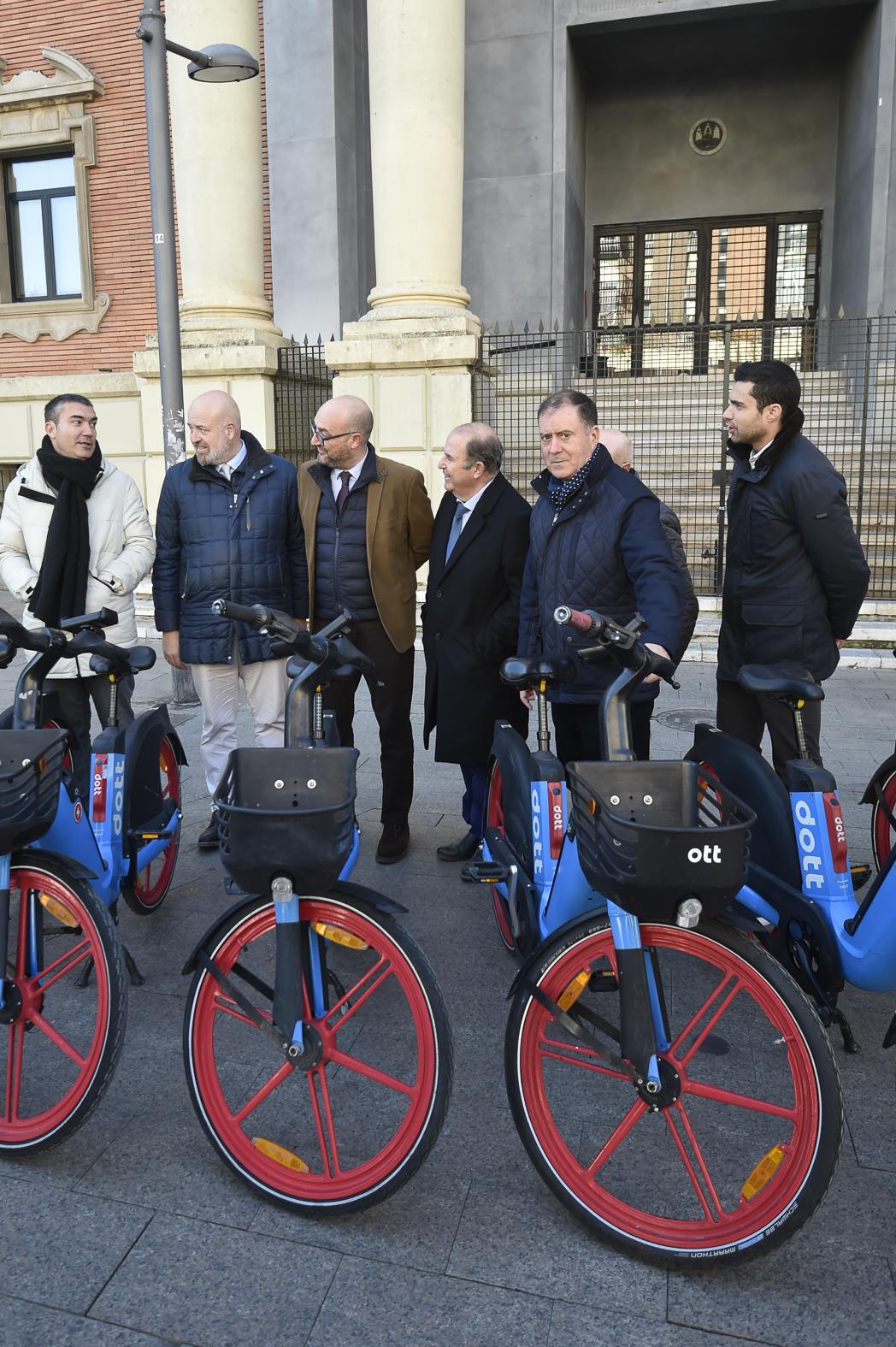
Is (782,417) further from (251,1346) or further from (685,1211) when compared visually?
(251,1346)

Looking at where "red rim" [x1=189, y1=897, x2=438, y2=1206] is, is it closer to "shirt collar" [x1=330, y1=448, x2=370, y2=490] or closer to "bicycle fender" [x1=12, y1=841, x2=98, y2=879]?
"bicycle fender" [x1=12, y1=841, x2=98, y2=879]

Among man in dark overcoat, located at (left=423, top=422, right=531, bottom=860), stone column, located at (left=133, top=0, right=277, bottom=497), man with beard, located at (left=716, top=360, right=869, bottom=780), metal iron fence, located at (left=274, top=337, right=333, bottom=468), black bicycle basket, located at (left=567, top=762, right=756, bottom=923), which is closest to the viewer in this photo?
black bicycle basket, located at (left=567, top=762, right=756, bottom=923)

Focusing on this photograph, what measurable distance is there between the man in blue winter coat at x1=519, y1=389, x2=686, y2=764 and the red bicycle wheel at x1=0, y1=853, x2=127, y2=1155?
165cm

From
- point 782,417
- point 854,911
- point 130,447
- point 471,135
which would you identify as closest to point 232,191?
point 130,447

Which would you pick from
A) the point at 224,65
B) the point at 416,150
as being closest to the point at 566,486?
the point at 224,65

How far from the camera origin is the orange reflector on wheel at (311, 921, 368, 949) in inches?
97.0

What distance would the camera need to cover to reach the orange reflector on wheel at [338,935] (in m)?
2.46

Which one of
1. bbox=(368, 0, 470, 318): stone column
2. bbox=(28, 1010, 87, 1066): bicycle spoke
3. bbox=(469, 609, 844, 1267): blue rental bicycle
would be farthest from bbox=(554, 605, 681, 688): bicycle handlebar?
bbox=(368, 0, 470, 318): stone column

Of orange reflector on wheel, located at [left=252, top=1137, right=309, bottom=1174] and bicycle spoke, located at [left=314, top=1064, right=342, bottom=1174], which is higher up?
bicycle spoke, located at [left=314, top=1064, right=342, bottom=1174]

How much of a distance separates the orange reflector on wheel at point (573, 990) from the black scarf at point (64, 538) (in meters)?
2.90

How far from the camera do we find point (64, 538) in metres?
4.40

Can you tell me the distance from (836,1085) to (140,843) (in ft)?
8.41

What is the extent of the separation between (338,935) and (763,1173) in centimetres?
107

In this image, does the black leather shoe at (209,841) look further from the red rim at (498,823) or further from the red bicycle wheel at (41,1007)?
the red bicycle wheel at (41,1007)
